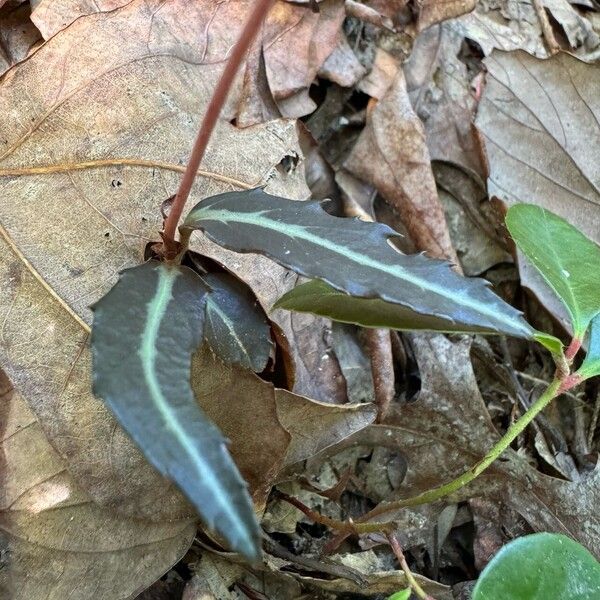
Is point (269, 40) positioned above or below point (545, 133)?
above

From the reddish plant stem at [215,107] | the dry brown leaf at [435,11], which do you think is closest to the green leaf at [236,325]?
the reddish plant stem at [215,107]

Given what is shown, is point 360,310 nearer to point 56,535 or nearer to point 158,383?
point 158,383

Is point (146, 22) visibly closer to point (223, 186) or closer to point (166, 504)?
point (223, 186)

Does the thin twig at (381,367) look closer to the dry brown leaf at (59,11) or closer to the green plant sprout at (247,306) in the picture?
the green plant sprout at (247,306)

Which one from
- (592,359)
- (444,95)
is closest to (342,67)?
(444,95)

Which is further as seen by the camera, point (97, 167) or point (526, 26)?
point (526, 26)

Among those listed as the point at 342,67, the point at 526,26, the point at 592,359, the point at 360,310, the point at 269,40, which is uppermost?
the point at 269,40

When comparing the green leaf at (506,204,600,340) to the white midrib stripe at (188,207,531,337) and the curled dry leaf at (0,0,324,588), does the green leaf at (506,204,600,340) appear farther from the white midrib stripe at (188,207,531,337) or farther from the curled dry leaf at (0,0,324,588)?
the curled dry leaf at (0,0,324,588)

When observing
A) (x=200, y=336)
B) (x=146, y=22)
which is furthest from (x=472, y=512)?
(x=146, y=22)

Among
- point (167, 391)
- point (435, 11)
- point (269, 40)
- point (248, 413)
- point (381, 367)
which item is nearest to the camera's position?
point (167, 391)
